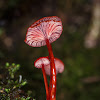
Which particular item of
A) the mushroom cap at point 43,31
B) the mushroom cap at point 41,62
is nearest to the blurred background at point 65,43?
the mushroom cap at point 41,62

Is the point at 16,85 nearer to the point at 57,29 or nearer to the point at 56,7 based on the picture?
the point at 57,29

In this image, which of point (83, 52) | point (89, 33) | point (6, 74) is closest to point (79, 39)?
point (83, 52)

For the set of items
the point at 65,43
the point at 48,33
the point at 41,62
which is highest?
the point at 65,43

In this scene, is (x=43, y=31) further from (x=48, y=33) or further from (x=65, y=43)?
(x=65, y=43)

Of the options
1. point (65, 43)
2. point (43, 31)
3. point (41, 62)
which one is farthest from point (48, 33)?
point (65, 43)

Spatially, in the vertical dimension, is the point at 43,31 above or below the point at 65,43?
below

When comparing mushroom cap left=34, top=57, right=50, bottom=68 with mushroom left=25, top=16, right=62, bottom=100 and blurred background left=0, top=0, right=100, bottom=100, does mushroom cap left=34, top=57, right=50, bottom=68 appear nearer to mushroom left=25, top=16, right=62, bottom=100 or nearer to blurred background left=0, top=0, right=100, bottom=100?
mushroom left=25, top=16, right=62, bottom=100

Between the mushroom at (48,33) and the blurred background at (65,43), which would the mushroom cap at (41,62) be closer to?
the mushroom at (48,33)

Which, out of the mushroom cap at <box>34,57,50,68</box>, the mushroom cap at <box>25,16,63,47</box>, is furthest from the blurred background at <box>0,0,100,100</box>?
the mushroom cap at <box>25,16,63,47</box>
